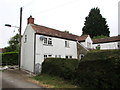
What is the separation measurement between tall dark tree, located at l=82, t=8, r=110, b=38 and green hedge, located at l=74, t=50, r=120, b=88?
45089 mm

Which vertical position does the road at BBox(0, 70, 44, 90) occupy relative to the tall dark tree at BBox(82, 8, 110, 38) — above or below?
below

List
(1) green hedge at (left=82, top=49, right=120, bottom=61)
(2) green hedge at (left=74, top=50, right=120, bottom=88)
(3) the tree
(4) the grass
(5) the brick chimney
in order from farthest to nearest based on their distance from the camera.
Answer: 1. (3) the tree
2. (5) the brick chimney
3. (4) the grass
4. (1) green hedge at (left=82, top=49, right=120, bottom=61)
5. (2) green hedge at (left=74, top=50, right=120, bottom=88)

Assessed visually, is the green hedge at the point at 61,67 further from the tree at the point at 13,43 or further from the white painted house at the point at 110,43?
the tree at the point at 13,43

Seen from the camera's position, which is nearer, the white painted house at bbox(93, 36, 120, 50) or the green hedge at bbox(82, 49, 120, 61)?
the green hedge at bbox(82, 49, 120, 61)

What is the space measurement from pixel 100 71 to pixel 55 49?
14.1 meters

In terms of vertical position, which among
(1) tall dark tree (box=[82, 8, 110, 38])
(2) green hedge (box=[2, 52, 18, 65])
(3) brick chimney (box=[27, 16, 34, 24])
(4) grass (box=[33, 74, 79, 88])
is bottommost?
(4) grass (box=[33, 74, 79, 88])

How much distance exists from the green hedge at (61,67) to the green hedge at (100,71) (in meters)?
2.00

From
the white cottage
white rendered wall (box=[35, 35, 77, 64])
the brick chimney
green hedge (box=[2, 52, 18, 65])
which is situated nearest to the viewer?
Answer: the white cottage

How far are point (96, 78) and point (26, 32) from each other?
664 inches

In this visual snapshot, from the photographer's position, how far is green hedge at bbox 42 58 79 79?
14.6 m

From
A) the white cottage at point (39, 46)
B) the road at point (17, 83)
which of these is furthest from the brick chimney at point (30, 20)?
the road at point (17, 83)

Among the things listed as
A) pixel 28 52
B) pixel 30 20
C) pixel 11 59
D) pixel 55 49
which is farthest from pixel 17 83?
pixel 11 59

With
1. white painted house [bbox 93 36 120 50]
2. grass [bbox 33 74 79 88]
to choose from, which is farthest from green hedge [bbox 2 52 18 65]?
white painted house [bbox 93 36 120 50]

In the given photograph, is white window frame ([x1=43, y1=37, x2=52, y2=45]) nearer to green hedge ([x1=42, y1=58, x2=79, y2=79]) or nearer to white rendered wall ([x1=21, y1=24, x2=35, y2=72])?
white rendered wall ([x1=21, y1=24, x2=35, y2=72])
